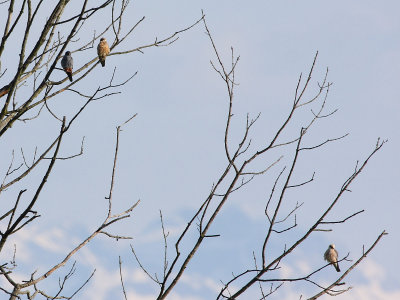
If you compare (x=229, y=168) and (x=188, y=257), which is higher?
(x=229, y=168)

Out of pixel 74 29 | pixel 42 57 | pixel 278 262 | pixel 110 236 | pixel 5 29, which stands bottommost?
pixel 278 262

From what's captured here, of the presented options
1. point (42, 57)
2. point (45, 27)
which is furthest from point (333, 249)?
point (45, 27)

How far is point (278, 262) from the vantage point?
363 centimetres

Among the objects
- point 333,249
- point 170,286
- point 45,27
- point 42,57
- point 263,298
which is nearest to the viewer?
point 170,286

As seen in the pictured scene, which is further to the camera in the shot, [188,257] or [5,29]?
[5,29]

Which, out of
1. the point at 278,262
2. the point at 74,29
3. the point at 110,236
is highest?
the point at 74,29

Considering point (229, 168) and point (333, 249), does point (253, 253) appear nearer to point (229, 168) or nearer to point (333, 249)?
point (229, 168)

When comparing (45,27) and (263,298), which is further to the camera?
(45,27)

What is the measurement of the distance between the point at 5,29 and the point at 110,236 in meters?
1.52

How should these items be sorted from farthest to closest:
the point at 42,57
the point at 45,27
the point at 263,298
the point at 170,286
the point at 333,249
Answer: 1. the point at 333,249
2. the point at 42,57
3. the point at 45,27
4. the point at 263,298
5. the point at 170,286

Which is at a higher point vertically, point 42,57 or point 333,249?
point 333,249

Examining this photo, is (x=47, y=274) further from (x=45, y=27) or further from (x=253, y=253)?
(x=45, y=27)

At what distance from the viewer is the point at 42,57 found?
5.14 m

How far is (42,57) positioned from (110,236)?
1738 mm
